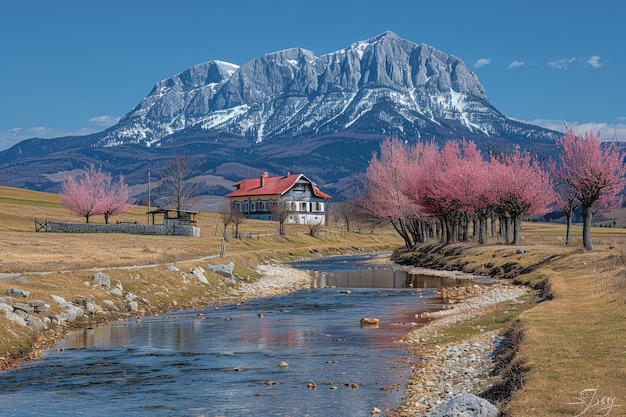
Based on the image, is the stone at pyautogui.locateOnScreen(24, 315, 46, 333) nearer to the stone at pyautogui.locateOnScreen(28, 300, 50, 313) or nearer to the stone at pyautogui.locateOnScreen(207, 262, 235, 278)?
the stone at pyautogui.locateOnScreen(28, 300, 50, 313)

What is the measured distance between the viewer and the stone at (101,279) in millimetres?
43344

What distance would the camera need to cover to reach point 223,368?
25.6m

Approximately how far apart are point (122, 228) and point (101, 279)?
64298mm

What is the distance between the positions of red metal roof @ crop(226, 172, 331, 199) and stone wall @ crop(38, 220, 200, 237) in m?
70.7

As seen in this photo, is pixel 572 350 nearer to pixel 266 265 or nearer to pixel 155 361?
pixel 155 361

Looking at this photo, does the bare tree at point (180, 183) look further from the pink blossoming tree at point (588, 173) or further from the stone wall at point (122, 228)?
the pink blossoming tree at point (588, 173)

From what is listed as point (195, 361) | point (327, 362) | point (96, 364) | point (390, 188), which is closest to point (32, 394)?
point (96, 364)

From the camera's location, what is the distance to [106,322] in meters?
37.1

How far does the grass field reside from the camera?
17.2 m

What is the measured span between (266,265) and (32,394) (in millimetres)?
59613

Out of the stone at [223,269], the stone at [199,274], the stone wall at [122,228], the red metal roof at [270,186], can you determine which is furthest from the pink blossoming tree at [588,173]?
the red metal roof at [270,186]

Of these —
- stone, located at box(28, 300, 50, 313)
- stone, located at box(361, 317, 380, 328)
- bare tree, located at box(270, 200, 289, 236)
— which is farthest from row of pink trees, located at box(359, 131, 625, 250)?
stone, located at box(28, 300, 50, 313)

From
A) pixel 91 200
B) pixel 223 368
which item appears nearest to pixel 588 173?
pixel 223 368

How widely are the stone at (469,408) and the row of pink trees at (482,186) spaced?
160 ft
